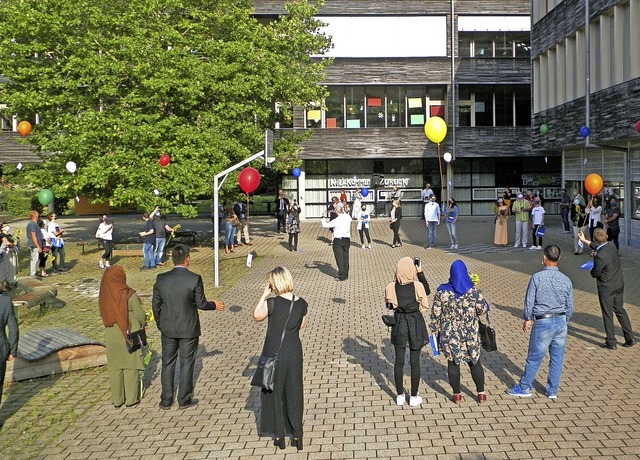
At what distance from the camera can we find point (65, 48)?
72.2ft

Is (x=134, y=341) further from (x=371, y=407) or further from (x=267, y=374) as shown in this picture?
(x=371, y=407)

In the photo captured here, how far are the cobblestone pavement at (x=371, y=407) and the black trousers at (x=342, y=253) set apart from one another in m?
3.18

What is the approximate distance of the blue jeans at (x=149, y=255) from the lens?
20.1 m

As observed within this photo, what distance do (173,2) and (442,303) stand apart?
17.3m

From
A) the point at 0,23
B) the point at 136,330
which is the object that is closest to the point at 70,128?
the point at 0,23

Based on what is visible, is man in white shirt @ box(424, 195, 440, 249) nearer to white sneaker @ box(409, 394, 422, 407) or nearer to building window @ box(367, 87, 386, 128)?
building window @ box(367, 87, 386, 128)

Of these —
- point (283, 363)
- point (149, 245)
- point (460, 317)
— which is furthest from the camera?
point (149, 245)

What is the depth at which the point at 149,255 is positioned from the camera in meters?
20.2

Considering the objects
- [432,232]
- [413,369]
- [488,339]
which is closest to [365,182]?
[432,232]

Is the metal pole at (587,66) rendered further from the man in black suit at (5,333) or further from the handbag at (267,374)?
the man in black suit at (5,333)

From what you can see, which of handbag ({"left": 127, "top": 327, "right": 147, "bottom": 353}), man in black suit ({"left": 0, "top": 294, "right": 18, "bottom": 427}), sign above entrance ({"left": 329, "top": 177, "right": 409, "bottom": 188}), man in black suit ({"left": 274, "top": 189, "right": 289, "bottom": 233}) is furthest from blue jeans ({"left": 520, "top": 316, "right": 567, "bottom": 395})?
sign above entrance ({"left": 329, "top": 177, "right": 409, "bottom": 188})

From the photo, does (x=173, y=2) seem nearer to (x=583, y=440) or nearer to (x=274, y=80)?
(x=274, y=80)

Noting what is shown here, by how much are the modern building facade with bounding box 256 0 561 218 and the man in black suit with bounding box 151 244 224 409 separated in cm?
3062

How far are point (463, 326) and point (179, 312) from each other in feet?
9.92
